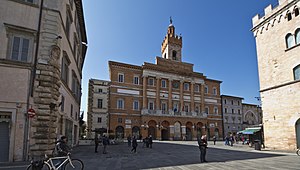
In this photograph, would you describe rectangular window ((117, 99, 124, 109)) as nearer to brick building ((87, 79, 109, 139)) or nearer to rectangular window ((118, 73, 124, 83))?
brick building ((87, 79, 109, 139))

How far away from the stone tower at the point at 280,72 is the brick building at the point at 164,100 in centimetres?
2380

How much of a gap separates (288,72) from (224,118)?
118 feet

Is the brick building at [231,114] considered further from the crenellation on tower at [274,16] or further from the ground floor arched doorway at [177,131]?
the crenellation on tower at [274,16]

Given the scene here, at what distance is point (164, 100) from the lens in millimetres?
44000

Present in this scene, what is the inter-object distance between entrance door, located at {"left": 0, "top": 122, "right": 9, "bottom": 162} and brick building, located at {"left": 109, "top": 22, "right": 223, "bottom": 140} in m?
27.7

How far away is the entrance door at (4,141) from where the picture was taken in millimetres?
10219

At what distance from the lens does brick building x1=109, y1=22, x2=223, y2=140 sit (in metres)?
Answer: 39.8

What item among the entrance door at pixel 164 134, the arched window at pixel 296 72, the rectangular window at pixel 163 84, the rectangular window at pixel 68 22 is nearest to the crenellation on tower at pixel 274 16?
the arched window at pixel 296 72

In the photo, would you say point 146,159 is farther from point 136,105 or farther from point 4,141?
point 136,105

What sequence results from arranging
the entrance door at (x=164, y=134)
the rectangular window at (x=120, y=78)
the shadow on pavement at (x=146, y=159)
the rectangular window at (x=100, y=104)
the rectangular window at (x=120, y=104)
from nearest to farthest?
the shadow on pavement at (x=146, y=159)
the rectangular window at (x=100, y=104)
the rectangular window at (x=120, y=104)
the rectangular window at (x=120, y=78)
the entrance door at (x=164, y=134)

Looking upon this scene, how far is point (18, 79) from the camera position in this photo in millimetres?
10977

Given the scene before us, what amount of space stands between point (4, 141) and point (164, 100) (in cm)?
3522

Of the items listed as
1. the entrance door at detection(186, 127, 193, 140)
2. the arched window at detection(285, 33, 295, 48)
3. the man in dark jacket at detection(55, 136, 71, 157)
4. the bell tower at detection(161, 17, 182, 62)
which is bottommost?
the entrance door at detection(186, 127, 193, 140)

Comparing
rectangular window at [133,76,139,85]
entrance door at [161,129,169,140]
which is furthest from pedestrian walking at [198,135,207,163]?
entrance door at [161,129,169,140]
